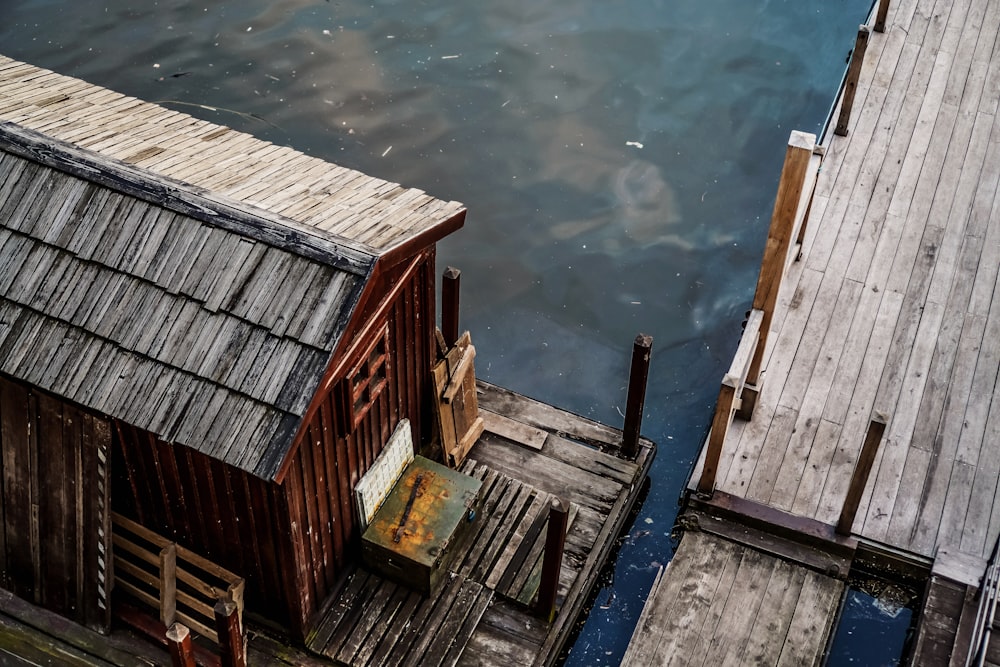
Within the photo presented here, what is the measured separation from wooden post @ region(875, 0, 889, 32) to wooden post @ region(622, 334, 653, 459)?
8.85 m

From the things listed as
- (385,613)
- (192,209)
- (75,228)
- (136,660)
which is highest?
(192,209)

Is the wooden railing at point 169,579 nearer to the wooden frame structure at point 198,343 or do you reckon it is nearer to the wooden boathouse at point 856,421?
the wooden frame structure at point 198,343

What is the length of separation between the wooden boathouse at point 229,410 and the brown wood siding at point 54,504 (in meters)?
0.02

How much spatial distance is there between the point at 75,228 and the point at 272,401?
235 centimetres

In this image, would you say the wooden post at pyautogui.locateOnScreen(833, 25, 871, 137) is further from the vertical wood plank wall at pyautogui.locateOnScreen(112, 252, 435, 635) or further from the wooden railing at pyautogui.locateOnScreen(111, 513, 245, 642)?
the wooden railing at pyautogui.locateOnScreen(111, 513, 245, 642)

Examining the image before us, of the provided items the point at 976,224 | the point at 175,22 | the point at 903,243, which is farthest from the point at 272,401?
the point at 175,22

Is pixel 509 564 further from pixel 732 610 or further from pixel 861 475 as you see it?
pixel 861 475

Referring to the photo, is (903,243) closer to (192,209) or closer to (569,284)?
(569,284)

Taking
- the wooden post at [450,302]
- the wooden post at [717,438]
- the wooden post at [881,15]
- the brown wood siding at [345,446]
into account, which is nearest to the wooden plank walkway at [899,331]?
the wooden post at [717,438]

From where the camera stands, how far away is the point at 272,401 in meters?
8.26

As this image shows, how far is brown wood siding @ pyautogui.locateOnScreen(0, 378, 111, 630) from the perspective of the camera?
364 inches

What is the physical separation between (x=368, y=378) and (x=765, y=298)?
13.5ft

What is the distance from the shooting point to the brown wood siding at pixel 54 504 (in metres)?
9.23

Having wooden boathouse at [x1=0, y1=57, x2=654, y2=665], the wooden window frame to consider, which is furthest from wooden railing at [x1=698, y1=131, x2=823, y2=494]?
the wooden window frame
